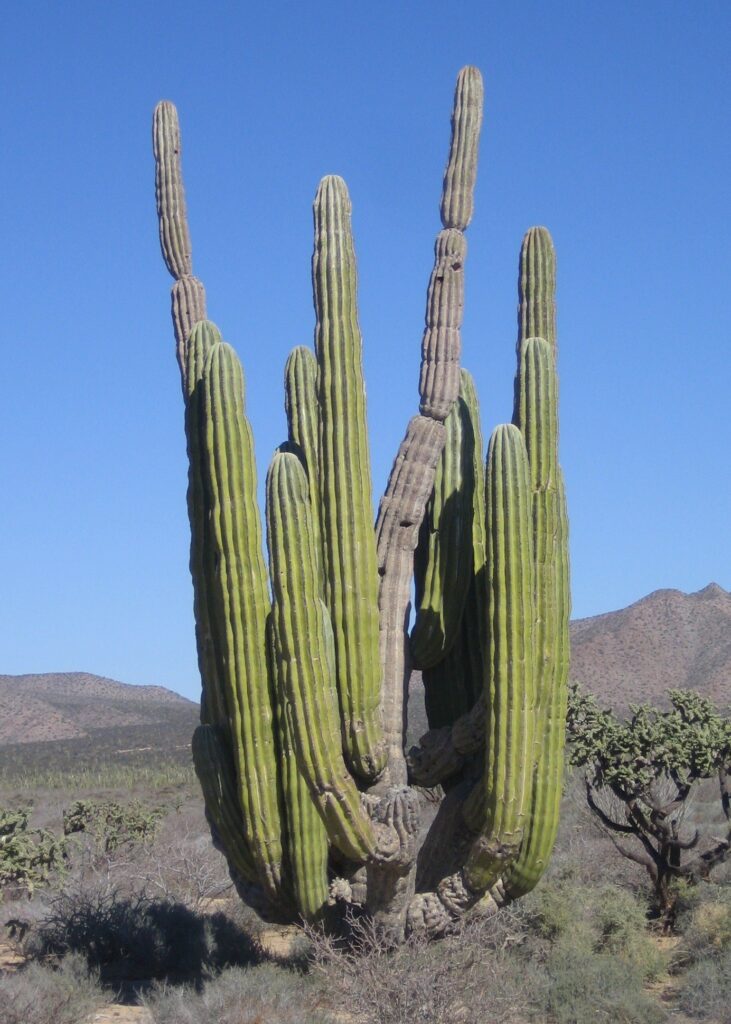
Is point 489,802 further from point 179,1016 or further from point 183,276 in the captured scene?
point 183,276

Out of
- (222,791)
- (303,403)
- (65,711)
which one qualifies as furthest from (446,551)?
(65,711)

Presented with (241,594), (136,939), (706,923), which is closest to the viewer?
(241,594)

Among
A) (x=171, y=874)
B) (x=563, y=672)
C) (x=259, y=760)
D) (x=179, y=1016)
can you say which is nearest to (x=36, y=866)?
(x=171, y=874)

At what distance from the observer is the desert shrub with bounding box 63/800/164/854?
1812 cm

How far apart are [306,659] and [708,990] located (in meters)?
4.97

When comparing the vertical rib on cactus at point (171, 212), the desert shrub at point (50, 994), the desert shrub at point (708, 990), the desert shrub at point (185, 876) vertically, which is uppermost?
the vertical rib on cactus at point (171, 212)

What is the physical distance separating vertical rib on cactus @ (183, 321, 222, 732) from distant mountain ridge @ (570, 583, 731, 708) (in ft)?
111

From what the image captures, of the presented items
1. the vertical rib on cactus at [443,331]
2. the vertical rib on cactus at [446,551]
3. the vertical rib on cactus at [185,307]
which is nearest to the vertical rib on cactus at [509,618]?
the vertical rib on cactus at [446,551]

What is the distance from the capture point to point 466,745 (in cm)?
870

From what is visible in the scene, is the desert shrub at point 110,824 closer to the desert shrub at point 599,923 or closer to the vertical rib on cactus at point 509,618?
the desert shrub at point 599,923

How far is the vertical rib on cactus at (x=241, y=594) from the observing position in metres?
7.96

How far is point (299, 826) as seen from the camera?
8.09 metres

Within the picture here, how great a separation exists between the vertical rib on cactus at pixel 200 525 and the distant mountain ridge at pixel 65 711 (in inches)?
1874

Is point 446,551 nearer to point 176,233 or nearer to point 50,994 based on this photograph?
point 176,233
